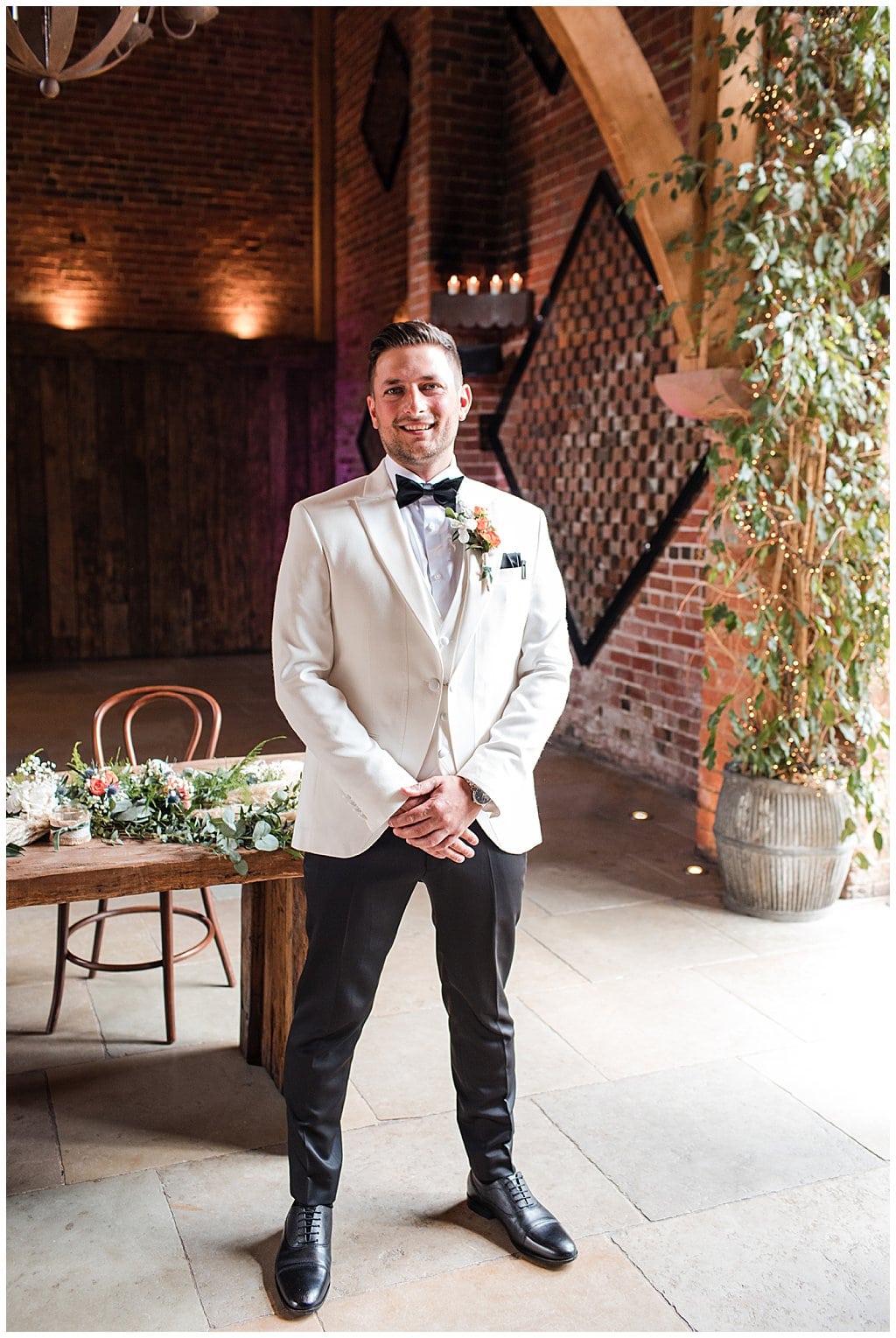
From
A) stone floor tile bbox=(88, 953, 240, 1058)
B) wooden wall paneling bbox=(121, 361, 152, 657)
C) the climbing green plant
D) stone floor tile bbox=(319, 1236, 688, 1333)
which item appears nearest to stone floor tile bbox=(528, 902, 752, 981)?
the climbing green plant

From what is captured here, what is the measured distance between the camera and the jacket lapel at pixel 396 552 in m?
2.10

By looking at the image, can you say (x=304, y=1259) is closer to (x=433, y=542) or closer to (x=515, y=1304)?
(x=515, y=1304)

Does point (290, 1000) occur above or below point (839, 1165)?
above

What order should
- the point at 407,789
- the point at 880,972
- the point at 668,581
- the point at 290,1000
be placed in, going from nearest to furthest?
the point at 407,789
the point at 290,1000
the point at 880,972
the point at 668,581

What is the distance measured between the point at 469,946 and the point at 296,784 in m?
0.82

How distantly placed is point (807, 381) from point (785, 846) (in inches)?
59.8

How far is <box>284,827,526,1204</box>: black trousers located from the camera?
211 cm

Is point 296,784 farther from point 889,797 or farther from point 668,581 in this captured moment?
point 668,581

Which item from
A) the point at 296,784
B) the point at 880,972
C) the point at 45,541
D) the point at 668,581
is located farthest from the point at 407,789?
the point at 45,541

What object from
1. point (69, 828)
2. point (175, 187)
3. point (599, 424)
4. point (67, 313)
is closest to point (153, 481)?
point (67, 313)

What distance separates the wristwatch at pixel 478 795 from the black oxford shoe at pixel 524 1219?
80 cm

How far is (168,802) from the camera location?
2.72 m

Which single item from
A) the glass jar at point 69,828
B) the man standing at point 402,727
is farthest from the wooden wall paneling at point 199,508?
the man standing at point 402,727

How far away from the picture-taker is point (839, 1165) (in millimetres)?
2586
